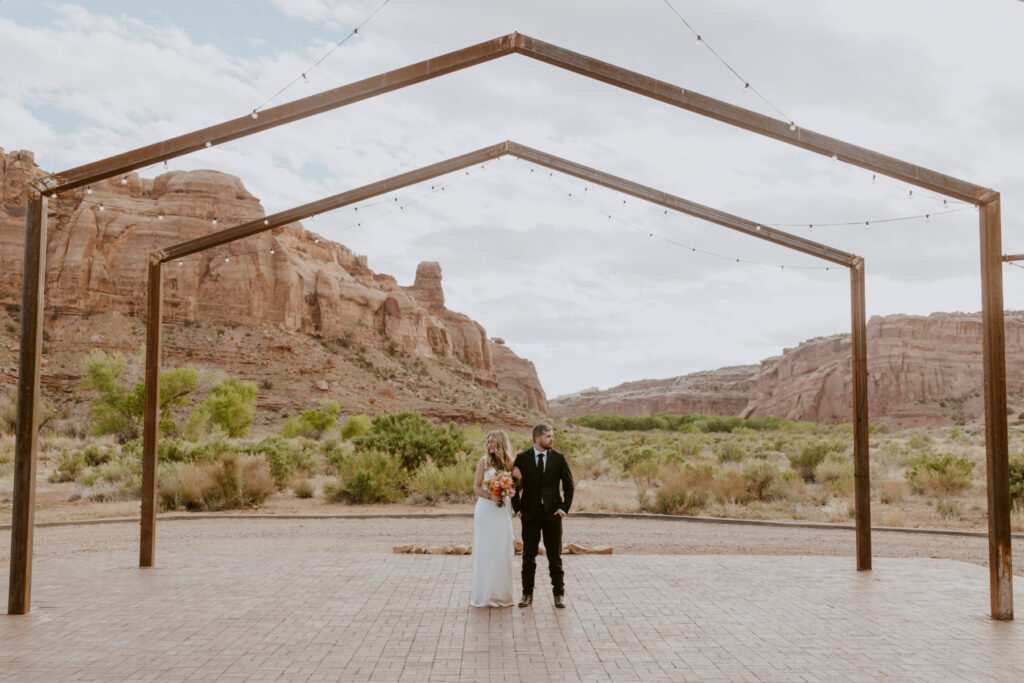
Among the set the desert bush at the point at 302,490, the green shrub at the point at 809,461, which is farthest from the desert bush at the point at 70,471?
the green shrub at the point at 809,461

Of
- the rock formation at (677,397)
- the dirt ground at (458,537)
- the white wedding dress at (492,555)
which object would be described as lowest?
the dirt ground at (458,537)

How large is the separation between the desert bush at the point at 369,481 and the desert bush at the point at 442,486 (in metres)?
0.55

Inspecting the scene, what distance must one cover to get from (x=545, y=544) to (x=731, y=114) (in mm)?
4782

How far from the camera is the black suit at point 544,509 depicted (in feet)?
26.6

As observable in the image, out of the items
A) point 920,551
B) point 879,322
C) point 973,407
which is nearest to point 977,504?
point 920,551

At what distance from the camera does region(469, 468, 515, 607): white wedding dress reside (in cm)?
798

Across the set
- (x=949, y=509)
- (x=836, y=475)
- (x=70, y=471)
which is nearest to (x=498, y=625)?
(x=949, y=509)

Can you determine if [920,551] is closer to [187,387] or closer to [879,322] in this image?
[187,387]

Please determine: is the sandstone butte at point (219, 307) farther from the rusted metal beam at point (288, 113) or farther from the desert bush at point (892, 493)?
the rusted metal beam at point (288, 113)

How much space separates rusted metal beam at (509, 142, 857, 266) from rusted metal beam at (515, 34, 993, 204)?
2.48m

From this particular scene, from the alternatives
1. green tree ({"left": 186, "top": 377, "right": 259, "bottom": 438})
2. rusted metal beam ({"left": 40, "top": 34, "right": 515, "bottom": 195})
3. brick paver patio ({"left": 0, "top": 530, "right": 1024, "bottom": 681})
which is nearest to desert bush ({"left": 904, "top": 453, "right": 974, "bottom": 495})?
brick paver patio ({"left": 0, "top": 530, "right": 1024, "bottom": 681})

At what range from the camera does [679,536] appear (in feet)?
46.9

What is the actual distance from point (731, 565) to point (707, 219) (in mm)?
4667

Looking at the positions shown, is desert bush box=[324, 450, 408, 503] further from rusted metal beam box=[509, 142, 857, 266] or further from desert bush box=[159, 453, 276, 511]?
rusted metal beam box=[509, 142, 857, 266]
